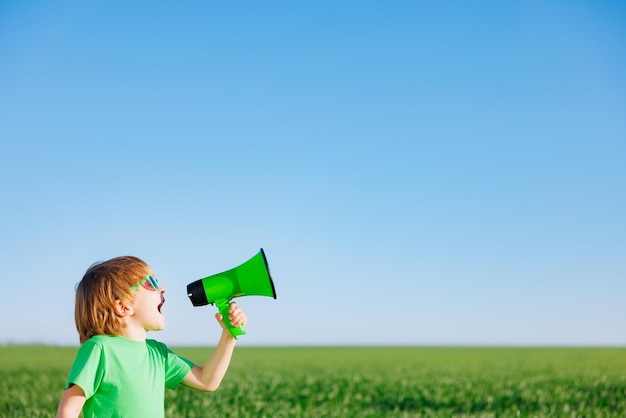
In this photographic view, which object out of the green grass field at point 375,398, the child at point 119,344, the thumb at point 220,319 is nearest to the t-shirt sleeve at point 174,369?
the child at point 119,344

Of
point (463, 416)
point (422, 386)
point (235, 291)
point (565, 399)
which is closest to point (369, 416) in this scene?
point (463, 416)

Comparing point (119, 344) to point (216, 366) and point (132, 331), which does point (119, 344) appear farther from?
point (216, 366)

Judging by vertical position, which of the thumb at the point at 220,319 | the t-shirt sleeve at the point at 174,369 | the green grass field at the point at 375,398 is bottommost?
the green grass field at the point at 375,398

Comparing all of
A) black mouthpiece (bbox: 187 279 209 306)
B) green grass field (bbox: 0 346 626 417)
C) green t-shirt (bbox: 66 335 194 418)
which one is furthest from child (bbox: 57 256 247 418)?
green grass field (bbox: 0 346 626 417)

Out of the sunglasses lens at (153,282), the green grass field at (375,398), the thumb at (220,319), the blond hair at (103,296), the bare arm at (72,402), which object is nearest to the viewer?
the bare arm at (72,402)

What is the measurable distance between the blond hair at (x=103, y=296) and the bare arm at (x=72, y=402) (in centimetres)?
31

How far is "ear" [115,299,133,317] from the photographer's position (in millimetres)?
3615

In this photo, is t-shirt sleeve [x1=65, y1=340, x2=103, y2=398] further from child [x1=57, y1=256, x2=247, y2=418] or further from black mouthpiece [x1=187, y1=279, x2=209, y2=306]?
black mouthpiece [x1=187, y1=279, x2=209, y2=306]

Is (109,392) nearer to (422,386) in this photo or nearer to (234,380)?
(422,386)

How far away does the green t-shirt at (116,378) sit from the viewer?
3.46 meters

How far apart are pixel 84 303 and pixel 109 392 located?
0.46m

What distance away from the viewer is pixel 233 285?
3.84 meters

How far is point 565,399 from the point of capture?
10.4 metres

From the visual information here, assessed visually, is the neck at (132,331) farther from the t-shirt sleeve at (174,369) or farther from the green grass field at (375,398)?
the green grass field at (375,398)
